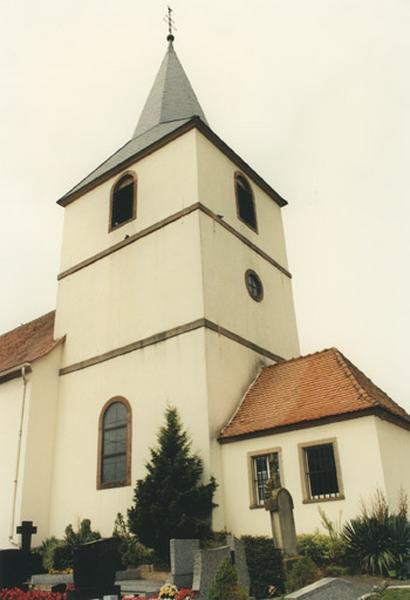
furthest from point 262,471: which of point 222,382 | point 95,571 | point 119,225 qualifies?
point 119,225

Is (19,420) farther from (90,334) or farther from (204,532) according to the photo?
(204,532)

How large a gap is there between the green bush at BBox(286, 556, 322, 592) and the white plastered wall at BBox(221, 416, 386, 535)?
2.71 meters

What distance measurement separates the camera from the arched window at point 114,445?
16.9 meters

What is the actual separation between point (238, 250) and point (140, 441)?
732cm

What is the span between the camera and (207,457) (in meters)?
15.2

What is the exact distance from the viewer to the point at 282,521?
12141 millimetres

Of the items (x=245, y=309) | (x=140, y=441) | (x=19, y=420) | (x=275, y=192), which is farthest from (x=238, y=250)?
(x=19, y=420)

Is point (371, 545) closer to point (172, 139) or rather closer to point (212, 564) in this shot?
point (212, 564)

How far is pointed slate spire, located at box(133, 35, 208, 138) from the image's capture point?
24141 millimetres

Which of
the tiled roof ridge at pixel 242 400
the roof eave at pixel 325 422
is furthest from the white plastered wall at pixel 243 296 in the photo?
the roof eave at pixel 325 422

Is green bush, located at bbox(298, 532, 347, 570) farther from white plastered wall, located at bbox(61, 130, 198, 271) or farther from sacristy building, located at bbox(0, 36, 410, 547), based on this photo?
white plastered wall, located at bbox(61, 130, 198, 271)

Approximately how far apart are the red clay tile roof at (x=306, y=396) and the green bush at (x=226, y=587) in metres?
5.56

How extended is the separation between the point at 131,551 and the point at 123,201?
12308mm

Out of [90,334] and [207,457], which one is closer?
[207,457]
